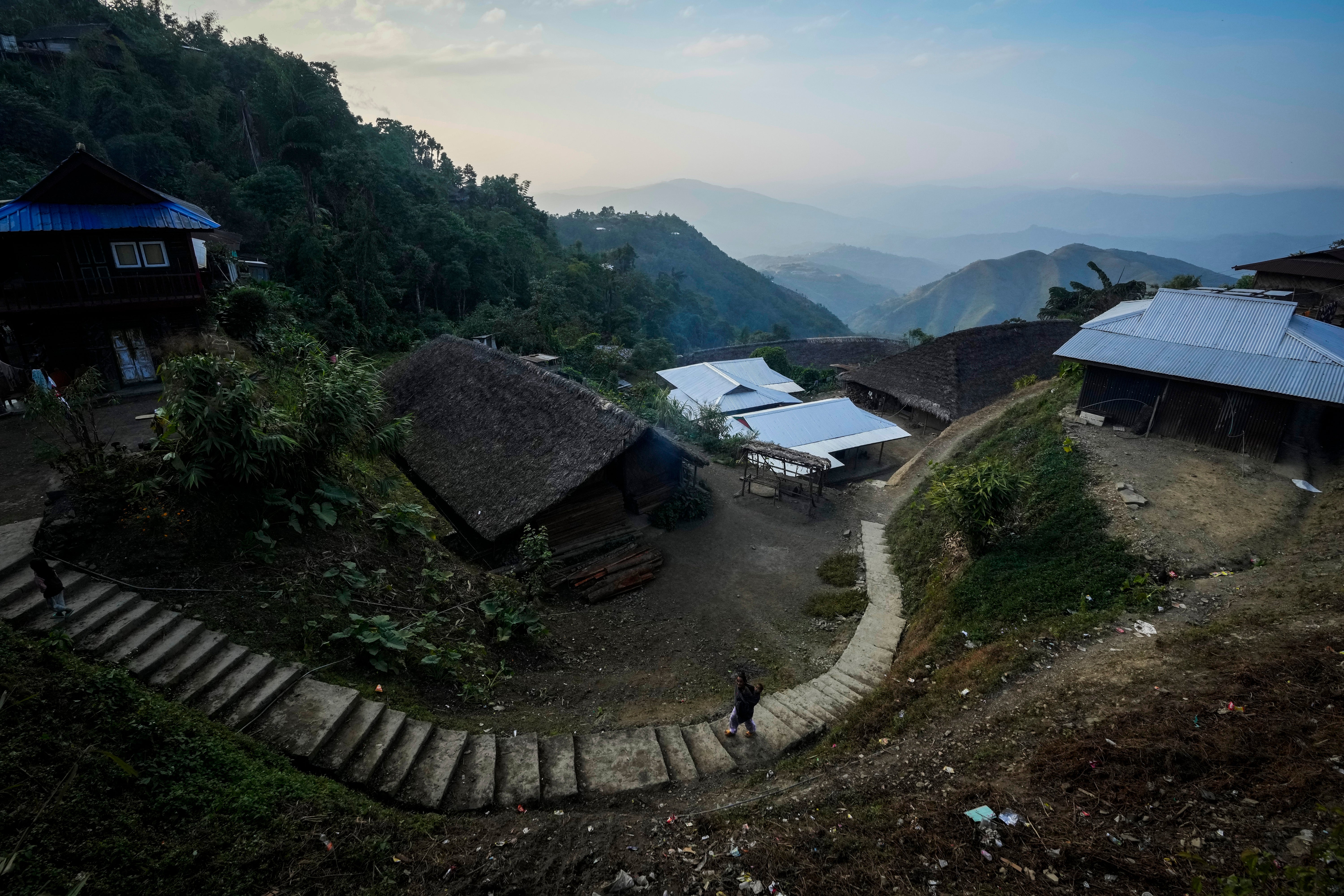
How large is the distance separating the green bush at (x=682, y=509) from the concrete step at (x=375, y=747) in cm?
945

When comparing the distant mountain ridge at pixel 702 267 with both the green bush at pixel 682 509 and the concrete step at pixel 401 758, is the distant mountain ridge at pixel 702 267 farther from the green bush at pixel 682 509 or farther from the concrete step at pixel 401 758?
the concrete step at pixel 401 758

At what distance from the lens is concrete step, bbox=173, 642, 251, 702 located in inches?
253

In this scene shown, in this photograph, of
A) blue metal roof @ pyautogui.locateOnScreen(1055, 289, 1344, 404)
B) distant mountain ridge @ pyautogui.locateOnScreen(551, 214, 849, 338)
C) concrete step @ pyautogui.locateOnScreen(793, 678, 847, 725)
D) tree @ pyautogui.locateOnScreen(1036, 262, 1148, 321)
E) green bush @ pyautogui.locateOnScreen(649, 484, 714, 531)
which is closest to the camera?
concrete step @ pyautogui.locateOnScreen(793, 678, 847, 725)

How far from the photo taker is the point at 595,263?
4950cm

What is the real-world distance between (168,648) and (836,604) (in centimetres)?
1146

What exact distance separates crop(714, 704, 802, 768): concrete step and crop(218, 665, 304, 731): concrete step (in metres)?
5.70

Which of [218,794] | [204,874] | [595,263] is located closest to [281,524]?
[218,794]

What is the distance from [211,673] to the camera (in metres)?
6.75

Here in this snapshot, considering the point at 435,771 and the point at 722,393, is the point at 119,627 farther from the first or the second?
the point at 722,393

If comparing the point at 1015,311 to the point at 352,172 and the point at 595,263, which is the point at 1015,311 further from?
the point at 352,172

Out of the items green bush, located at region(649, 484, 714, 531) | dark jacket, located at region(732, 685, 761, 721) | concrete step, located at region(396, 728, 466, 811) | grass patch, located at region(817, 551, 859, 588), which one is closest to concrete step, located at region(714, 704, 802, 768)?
dark jacket, located at region(732, 685, 761, 721)

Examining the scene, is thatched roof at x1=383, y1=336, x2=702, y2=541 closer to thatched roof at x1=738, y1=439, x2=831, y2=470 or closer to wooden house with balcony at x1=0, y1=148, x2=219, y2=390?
thatched roof at x1=738, y1=439, x2=831, y2=470

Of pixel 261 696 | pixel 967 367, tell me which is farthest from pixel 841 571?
pixel 967 367

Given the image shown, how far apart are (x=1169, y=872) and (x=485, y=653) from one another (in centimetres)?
869
